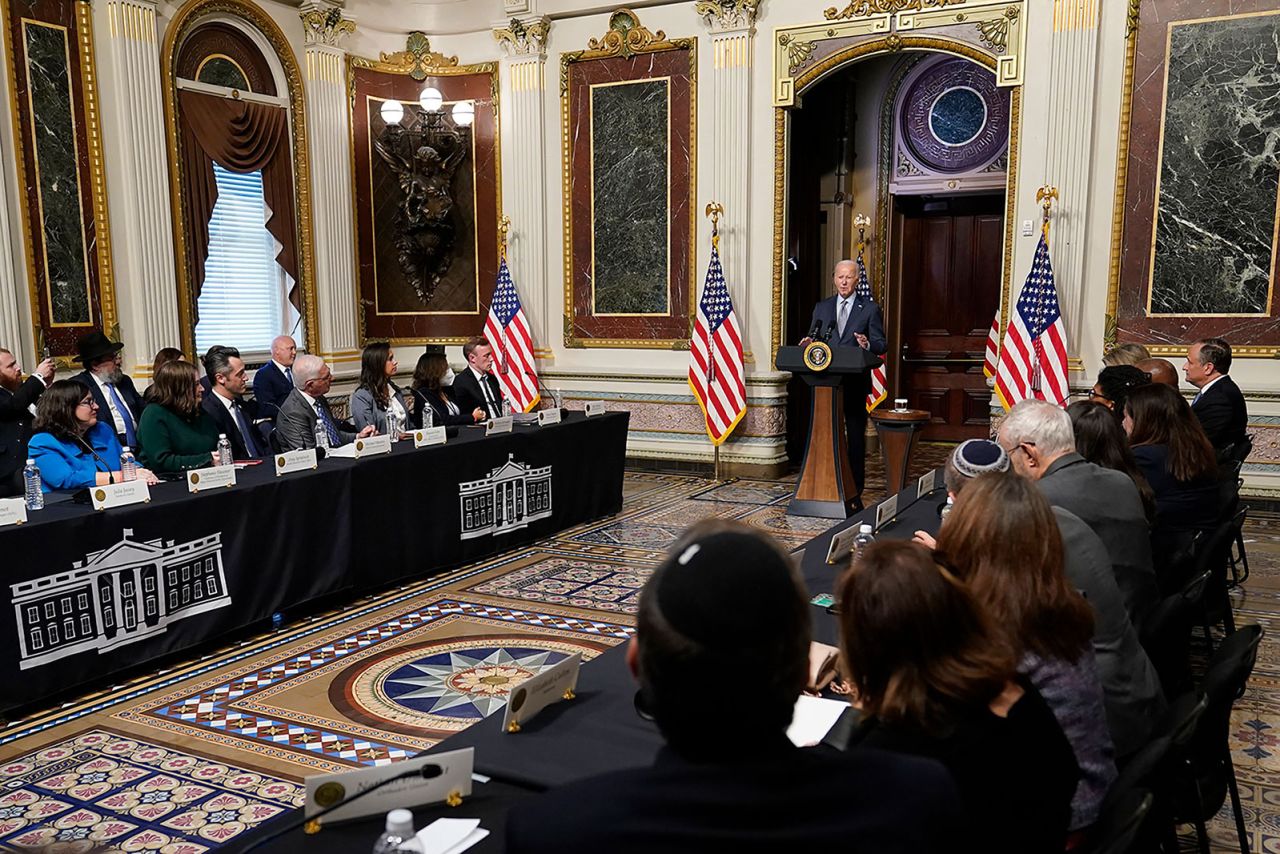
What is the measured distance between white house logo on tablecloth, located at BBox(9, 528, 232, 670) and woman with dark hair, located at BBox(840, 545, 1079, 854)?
3.43 m

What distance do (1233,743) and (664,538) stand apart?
3652 mm

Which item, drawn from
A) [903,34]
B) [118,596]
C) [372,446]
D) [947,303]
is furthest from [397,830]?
[947,303]

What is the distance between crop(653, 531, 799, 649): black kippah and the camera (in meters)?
A: 0.99

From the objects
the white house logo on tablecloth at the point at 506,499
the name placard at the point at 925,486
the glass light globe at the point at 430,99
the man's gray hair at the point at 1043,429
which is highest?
the glass light globe at the point at 430,99

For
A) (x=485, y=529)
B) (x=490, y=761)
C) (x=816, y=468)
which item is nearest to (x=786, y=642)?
(x=490, y=761)

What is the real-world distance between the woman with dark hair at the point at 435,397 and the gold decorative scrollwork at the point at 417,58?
150 inches

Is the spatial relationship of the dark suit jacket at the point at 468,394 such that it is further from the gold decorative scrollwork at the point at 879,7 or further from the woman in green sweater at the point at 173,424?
the gold decorative scrollwork at the point at 879,7

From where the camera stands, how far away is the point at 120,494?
411cm

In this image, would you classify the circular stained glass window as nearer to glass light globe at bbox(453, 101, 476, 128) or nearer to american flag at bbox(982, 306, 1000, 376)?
american flag at bbox(982, 306, 1000, 376)

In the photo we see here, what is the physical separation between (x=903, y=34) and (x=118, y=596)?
701 cm

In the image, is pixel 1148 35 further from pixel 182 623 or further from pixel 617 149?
pixel 182 623

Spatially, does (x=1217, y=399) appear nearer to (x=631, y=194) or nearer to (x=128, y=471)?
(x=631, y=194)

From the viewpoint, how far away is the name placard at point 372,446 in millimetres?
5332

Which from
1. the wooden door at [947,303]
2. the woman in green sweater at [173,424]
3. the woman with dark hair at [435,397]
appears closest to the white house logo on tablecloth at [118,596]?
the woman in green sweater at [173,424]
